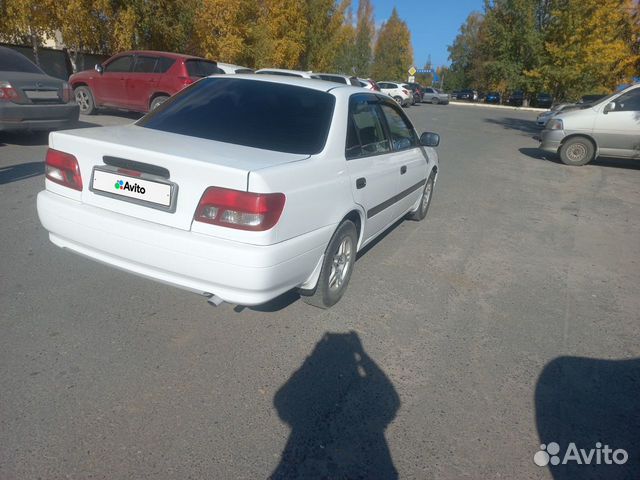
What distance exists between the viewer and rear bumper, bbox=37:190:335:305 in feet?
8.20

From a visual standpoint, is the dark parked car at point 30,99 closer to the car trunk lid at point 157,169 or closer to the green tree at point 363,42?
the car trunk lid at point 157,169

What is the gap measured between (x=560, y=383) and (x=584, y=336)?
0.76 metres

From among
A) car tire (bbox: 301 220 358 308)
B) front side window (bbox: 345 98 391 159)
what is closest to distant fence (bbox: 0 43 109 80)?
front side window (bbox: 345 98 391 159)

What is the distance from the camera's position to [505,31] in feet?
138

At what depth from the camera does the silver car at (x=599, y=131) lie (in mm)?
10234

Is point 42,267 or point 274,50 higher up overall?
point 274,50

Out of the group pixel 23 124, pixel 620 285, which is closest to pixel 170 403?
pixel 620 285

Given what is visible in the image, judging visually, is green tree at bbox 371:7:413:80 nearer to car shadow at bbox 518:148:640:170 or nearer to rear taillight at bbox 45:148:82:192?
car shadow at bbox 518:148:640:170

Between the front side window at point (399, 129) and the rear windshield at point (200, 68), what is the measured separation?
8.04 metres

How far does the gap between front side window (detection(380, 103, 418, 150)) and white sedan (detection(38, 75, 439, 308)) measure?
1.70 ft

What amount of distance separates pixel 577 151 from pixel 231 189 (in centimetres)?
1123

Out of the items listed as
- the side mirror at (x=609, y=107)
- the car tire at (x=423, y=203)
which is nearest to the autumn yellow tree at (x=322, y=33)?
the side mirror at (x=609, y=107)

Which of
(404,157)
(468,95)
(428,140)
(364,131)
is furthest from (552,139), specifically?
(468,95)

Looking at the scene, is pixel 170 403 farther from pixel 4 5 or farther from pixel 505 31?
pixel 505 31
